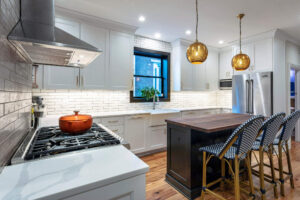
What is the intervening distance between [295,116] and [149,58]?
10.0ft

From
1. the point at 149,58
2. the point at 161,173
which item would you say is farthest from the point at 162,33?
the point at 161,173

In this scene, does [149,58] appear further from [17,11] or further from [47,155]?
[47,155]

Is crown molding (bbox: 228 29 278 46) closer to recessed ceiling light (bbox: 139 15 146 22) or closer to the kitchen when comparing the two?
the kitchen

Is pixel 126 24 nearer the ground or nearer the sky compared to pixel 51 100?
nearer the sky

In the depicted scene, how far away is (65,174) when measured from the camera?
73cm

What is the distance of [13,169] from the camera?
767 mm

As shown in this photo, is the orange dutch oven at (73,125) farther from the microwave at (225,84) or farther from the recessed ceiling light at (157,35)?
the microwave at (225,84)

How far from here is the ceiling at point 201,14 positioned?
7.97 feet

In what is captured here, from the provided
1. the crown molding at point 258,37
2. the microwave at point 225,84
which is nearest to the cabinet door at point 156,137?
the microwave at point 225,84

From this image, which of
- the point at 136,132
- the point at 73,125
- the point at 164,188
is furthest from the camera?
the point at 136,132

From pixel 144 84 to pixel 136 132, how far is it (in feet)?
4.39

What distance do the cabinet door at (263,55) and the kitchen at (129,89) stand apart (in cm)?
2

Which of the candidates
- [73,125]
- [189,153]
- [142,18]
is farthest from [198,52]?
[73,125]

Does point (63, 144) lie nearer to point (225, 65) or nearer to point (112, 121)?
point (112, 121)
